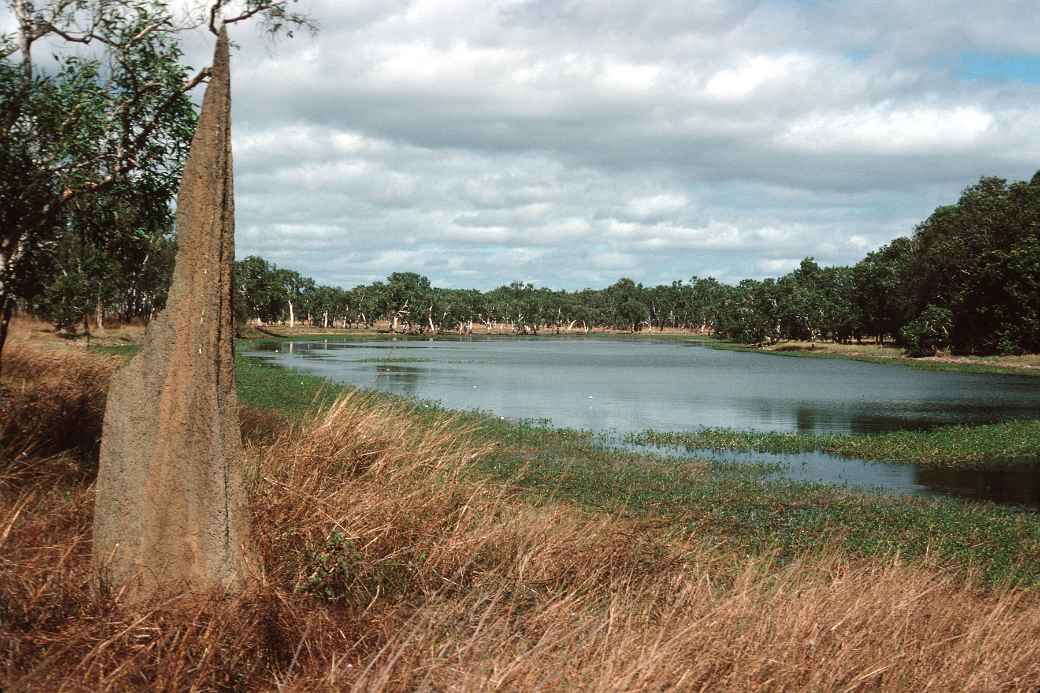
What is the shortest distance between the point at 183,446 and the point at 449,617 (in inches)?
83.2

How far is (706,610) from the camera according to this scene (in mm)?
6008

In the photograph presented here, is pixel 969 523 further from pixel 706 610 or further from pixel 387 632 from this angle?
pixel 387 632

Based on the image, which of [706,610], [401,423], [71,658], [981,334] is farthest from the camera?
[981,334]

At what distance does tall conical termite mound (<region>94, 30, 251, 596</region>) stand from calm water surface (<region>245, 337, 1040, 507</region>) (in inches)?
610

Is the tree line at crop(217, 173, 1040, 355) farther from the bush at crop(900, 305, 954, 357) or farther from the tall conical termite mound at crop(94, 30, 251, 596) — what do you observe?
the tall conical termite mound at crop(94, 30, 251, 596)

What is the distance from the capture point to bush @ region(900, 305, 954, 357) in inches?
2953

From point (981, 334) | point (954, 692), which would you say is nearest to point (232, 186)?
point (954, 692)

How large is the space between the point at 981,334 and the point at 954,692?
258 ft

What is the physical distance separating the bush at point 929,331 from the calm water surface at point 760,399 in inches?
479

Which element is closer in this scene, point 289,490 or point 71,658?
point 71,658

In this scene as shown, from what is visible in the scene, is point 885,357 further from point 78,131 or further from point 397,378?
point 78,131

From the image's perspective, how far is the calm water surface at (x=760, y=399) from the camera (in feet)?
66.4

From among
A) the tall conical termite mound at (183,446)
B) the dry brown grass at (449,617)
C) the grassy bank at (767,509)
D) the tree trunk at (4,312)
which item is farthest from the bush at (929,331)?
the tall conical termite mound at (183,446)

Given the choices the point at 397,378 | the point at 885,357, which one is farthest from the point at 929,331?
the point at 397,378
